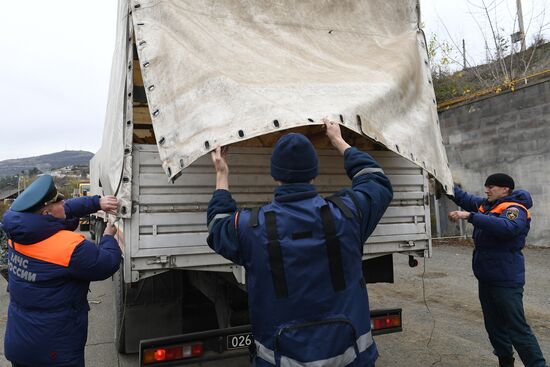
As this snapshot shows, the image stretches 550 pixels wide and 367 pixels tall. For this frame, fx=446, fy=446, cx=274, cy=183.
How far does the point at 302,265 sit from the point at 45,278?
5.17 ft

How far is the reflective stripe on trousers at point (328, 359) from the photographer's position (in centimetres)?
217

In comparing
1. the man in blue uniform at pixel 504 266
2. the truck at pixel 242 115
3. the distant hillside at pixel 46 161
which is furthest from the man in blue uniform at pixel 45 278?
the distant hillside at pixel 46 161

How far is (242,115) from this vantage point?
105 inches

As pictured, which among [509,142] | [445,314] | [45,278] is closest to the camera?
[45,278]

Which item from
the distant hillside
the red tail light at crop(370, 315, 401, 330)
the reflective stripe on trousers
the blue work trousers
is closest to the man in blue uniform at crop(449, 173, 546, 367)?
the blue work trousers

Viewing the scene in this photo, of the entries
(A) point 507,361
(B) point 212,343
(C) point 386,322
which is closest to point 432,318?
(A) point 507,361

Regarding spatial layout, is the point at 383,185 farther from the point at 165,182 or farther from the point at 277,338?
the point at 165,182

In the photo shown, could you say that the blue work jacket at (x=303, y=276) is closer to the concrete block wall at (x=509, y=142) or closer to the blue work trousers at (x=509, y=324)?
the blue work trousers at (x=509, y=324)

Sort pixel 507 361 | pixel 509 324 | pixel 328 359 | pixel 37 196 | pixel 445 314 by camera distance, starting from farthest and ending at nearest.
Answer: pixel 445 314 < pixel 507 361 < pixel 509 324 < pixel 37 196 < pixel 328 359

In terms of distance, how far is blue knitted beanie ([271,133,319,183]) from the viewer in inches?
89.0

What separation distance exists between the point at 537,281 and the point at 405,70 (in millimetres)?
6350

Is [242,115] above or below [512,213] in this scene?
above

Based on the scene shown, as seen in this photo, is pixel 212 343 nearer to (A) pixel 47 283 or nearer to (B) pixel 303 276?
(A) pixel 47 283

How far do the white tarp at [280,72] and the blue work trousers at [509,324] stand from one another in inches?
54.6
